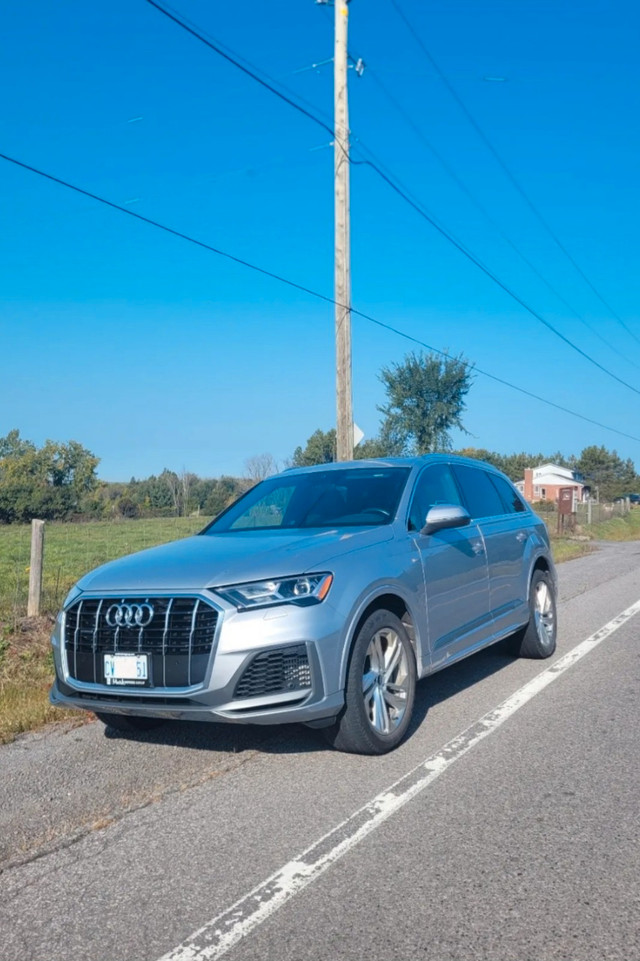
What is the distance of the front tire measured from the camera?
4.95 m

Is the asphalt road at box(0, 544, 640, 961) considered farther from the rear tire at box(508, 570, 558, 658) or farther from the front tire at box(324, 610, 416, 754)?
the rear tire at box(508, 570, 558, 658)

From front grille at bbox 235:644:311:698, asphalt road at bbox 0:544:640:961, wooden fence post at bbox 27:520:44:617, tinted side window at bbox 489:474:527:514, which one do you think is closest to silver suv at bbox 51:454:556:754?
front grille at bbox 235:644:311:698

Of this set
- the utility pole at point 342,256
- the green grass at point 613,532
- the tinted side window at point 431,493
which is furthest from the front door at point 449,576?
the green grass at point 613,532

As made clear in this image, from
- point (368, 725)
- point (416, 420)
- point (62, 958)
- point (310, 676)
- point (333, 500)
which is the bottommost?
point (62, 958)

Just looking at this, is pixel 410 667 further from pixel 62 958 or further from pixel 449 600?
pixel 62 958

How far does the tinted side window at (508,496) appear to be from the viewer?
26.9 feet

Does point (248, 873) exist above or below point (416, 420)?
below

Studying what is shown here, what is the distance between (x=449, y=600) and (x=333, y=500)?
1096 mm

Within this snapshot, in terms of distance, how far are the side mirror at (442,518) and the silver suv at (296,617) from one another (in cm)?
1

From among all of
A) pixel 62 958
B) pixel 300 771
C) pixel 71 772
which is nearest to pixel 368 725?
pixel 300 771

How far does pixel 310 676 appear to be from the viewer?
4.70 meters

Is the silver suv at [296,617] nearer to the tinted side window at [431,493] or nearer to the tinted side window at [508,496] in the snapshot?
the tinted side window at [431,493]

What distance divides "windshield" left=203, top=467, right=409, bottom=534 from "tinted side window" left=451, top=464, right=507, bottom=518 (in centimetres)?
90

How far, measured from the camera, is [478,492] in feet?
24.9
